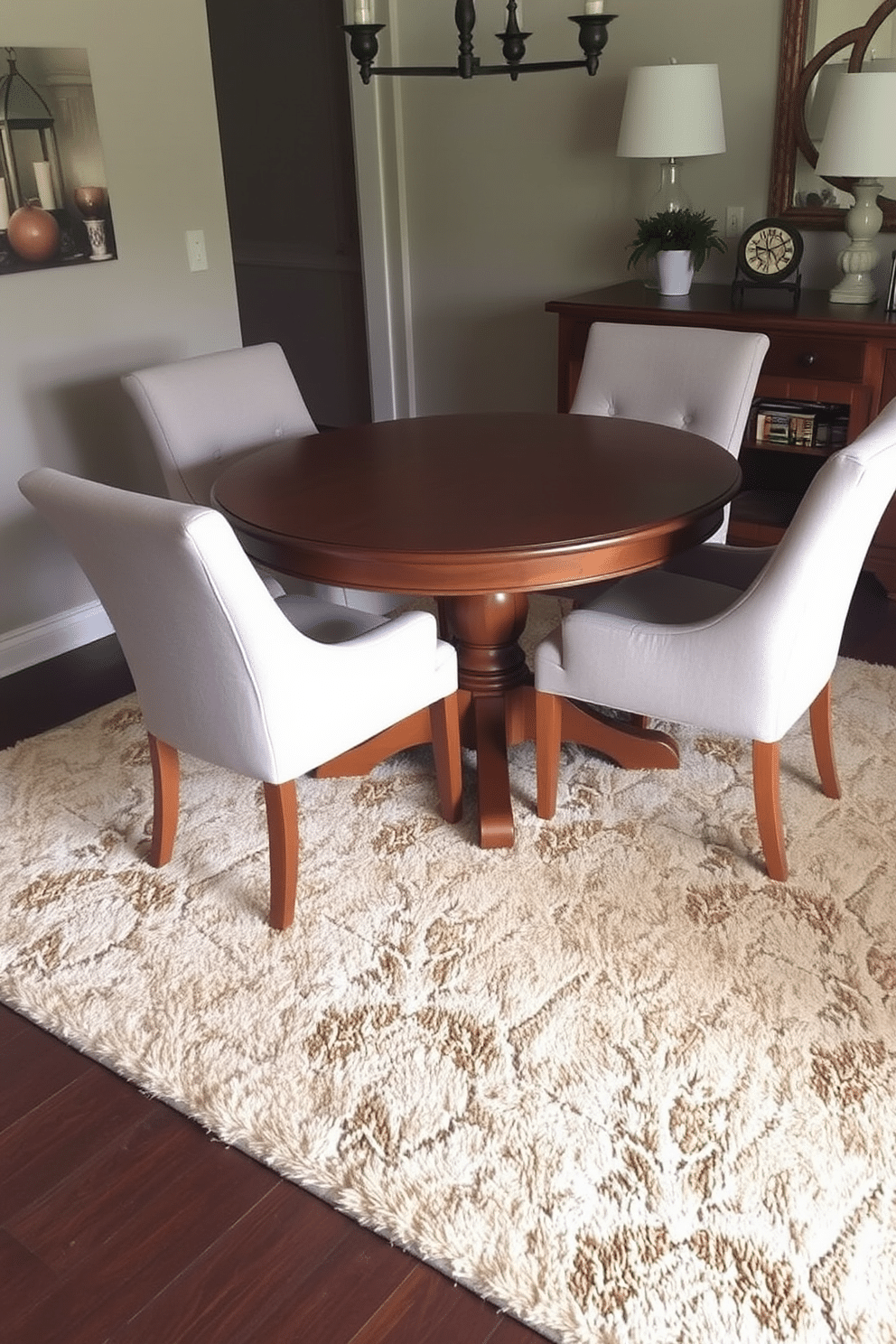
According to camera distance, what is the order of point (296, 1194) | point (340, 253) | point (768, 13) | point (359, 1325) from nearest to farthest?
point (359, 1325) < point (296, 1194) < point (768, 13) < point (340, 253)

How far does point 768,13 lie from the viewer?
3568 mm

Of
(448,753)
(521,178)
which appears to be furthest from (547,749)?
(521,178)

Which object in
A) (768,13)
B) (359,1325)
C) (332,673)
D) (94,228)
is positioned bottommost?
(359,1325)

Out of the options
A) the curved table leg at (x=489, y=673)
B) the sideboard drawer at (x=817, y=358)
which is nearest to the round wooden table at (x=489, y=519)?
the curved table leg at (x=489, y=673)

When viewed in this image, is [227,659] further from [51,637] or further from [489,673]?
[51,637]

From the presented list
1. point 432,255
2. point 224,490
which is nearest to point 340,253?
point 432,255

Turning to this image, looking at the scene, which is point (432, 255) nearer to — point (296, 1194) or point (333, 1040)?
point (333, 1040)

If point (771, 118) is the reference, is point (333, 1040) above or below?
below

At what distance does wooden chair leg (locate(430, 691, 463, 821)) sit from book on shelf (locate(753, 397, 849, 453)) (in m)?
1.65

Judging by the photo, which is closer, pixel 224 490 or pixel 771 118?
pixel 224 490

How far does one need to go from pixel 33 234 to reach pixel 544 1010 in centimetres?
244

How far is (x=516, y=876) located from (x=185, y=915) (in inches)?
25.6

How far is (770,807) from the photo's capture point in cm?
221

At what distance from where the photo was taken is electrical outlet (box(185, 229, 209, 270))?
3.58 meters
